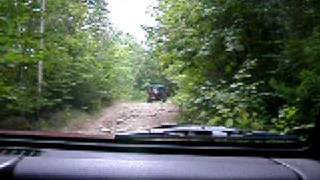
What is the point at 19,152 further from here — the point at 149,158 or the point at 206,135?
the point at 206,135

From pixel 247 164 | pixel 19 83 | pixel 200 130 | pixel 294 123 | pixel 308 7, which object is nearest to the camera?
pixel 247 164

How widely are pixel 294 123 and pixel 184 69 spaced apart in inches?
27.2

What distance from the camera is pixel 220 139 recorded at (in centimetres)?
144

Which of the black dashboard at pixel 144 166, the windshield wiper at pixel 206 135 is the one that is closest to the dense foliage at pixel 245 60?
the windshield wiper at pixel 206 135

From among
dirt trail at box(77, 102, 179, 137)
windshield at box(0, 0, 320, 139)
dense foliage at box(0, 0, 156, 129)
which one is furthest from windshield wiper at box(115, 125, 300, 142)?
dense foliage at box(0, 0, 156, 129)

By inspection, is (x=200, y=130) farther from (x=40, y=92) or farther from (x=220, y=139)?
(x=40, y=92)

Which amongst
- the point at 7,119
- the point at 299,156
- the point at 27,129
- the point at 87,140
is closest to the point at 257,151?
the point at 299,156

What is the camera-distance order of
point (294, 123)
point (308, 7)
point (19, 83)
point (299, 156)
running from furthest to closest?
point (308, 7)
point (19, 83)
point (294, 123)
point (299, 156)

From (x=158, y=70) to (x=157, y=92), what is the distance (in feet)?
0.37

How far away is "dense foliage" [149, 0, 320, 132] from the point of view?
1.99 metres

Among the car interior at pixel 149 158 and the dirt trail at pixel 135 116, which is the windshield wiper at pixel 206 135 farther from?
the dirt trail at pixel 135 116

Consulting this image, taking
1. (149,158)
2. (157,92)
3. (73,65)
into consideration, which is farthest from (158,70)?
(149,158)

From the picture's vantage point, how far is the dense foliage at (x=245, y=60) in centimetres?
199

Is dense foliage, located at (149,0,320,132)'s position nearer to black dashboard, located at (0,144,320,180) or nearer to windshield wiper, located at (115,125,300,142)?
windshield wiper, located at (115,125,300,142)
